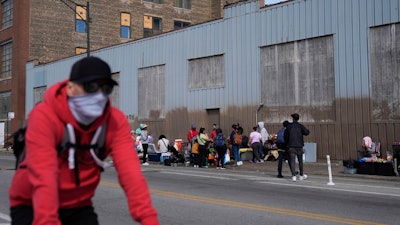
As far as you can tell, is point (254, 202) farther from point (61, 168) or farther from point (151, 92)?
point (151, 92)

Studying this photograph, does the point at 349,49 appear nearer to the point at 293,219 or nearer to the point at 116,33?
the point at 293,219

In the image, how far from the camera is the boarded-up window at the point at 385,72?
18719 millimetres

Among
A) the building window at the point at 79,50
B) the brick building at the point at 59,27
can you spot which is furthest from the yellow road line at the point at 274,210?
the building window at the point at 79,50

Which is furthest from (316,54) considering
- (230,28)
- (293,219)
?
(293,219)

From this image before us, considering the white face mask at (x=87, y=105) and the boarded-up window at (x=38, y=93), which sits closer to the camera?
the white face mask at (x=87, y=105)

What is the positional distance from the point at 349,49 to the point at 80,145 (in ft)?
61.9

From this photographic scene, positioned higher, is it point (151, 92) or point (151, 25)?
point (151, 25)

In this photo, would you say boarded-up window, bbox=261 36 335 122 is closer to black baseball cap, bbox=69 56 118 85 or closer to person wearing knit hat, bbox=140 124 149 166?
person wearing knit hat, bbox=140 124 149 166

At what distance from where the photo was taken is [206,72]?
1044 inches

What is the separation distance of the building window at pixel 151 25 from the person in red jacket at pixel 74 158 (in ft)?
145

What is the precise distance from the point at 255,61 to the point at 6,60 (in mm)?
29988

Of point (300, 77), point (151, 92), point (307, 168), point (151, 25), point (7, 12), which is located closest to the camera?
point (307, 168)

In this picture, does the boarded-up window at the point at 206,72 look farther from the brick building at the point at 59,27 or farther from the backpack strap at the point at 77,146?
the backpack strap at the point at 77,146

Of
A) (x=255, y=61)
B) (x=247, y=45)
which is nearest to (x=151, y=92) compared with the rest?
(x=247, y=45)
